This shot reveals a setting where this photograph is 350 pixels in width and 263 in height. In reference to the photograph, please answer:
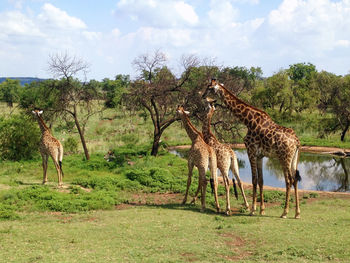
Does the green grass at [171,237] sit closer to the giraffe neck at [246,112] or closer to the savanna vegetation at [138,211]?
the savanna vegetation at [138,211]

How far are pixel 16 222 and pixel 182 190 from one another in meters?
6.09

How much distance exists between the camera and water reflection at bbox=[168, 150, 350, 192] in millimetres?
18016

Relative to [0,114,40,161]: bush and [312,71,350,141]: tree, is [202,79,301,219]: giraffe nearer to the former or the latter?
[0,114,40,161]: bush

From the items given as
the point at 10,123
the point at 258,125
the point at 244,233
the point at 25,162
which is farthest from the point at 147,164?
the point at 244,233

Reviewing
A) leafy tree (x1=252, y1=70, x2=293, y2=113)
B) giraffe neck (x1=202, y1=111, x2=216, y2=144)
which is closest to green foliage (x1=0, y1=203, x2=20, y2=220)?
giraffe neck (x1=202, y1=111, x2=216, y2=144)

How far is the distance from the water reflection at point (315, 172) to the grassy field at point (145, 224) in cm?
429

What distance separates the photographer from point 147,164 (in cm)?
1797

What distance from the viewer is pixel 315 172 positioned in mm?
21016

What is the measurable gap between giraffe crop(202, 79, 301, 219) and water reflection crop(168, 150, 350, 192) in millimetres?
7727

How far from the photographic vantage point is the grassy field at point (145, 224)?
6.94 meters

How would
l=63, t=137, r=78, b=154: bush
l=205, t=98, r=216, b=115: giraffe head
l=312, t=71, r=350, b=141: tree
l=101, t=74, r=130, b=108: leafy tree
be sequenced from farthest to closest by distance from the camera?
l=312, t=71, r=350, b=141: tree < l=101, t=74, r=130, b=108: leafy tree < l=63, t=137, r=78, b=154: bush < l=205, t=98, r=216, b=115: giraffe head

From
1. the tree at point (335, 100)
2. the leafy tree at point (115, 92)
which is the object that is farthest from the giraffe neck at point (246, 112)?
the tree at point (335, 100)

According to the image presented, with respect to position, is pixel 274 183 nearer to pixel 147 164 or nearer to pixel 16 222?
pixel 147 164

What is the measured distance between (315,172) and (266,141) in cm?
1214
